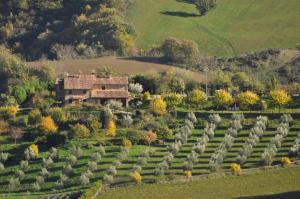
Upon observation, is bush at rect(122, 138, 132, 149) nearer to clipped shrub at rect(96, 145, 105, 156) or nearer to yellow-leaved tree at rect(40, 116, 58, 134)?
clipped shrub at rect(96, 145, 105, 156)

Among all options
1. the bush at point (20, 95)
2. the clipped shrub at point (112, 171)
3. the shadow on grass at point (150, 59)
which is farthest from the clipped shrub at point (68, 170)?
the shadow on grass at point (150, 59)

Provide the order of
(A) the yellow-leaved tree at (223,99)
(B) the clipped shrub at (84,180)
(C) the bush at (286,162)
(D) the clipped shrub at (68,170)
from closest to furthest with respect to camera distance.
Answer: (B) the clipped shrub at (84,180)
(C) the bush at (286,162)
(D) the clipped shrub at (68,170)
(A) the yellow-leaved tree at (223,99)

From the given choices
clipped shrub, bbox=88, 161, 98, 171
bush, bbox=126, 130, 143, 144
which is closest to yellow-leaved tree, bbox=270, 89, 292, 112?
bush, bbox=126, 130, 143, 144

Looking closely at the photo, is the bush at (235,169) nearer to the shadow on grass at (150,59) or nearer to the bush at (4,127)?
the bush at (4,127)

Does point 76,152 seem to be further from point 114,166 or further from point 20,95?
point 20,95

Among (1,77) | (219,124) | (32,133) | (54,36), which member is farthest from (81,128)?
(54,36)

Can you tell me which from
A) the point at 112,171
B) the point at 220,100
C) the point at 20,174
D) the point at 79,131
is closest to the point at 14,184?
the point at 20,174
